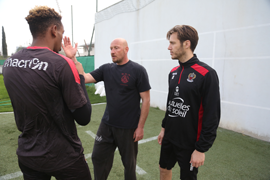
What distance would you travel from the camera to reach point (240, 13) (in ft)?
12.9

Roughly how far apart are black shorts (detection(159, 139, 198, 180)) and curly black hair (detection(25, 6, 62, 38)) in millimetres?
1472

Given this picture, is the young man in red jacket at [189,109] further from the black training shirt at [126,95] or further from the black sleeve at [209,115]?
the black training shirt at [126,95]

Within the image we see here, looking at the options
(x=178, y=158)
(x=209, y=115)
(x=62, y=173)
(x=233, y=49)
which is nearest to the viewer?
(x=62, y=173)

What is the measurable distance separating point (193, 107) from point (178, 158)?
0.53m

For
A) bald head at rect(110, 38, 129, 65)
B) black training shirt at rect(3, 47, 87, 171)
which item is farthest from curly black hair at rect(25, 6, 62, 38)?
bald head at rect(110, 38, 129, 65)

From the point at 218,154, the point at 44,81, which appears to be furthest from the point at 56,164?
the point at 218,154

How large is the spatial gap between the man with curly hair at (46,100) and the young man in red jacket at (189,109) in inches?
35.1

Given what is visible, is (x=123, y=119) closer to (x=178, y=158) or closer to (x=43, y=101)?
(x=178, y=158)

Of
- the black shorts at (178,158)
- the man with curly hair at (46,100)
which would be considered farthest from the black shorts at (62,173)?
the black shorts at (178,158)

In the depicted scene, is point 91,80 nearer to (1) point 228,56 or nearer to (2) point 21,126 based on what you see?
(2) point 21,126

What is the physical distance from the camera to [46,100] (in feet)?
3.49

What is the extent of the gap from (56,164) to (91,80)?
4.31 feet

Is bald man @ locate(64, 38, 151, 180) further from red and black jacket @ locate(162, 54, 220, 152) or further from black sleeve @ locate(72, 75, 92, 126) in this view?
black sleeve @ locate(72, 75, 92, 126)

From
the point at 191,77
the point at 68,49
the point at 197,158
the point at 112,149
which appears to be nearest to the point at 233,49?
the point at 191,77
